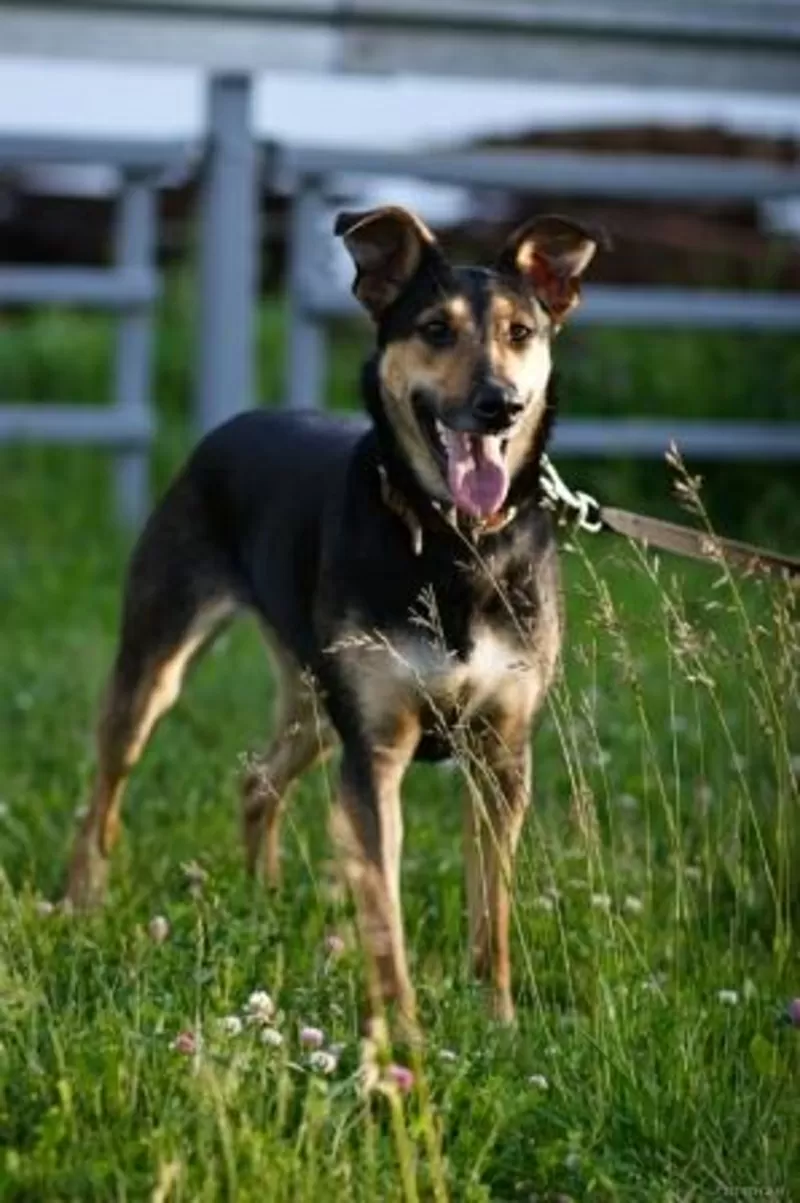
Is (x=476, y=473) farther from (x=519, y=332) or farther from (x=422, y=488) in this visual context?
(x=519, y=332)

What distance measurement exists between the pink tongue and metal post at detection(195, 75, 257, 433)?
6.43 m

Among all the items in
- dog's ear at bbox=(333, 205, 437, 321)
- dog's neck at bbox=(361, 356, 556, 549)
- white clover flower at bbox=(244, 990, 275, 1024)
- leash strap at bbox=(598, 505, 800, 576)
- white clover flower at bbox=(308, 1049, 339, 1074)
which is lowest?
white clover flower at bbox=(308, 1049, 339, 1074)

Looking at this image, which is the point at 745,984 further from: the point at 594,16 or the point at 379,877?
the point at 594,16

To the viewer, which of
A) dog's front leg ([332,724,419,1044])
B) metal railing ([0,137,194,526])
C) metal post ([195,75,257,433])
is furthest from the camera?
metal post ([195,75,257,433])

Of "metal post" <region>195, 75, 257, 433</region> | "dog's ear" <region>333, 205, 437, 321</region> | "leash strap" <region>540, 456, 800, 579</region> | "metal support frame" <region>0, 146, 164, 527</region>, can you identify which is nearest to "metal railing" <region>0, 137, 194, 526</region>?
"metal support frame" <region>0, 146, 164, 527</region>

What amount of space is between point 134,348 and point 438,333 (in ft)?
22.5

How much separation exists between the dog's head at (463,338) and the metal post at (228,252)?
622 centimetres

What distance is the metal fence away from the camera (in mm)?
12031

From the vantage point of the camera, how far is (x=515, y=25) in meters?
12.5

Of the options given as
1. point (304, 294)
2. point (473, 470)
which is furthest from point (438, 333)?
point (304, 294)

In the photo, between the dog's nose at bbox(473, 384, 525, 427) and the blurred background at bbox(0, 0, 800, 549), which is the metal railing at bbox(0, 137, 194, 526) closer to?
the blurred background at bbox(0, 0, 800, 549)

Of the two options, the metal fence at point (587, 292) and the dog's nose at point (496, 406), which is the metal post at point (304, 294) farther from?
the dog's nose at point (496, 406)

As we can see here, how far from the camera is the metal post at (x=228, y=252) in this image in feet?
39.3

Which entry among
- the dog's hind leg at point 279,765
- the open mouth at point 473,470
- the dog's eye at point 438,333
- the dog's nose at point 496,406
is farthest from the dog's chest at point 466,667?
the dog's hind leg at point 279,765
